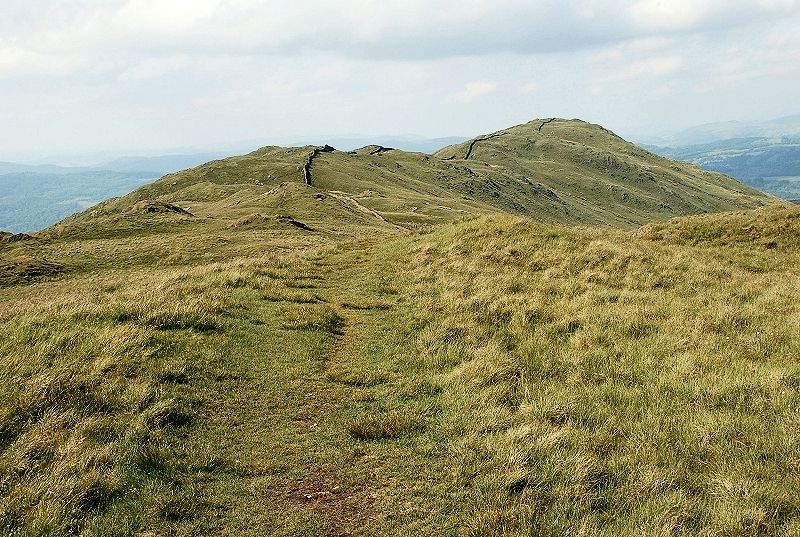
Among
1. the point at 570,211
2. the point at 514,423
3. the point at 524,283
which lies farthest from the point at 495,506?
the point at 570,211

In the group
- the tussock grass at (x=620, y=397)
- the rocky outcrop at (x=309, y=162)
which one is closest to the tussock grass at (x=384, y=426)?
the tussock grass at (x=620, y=397)

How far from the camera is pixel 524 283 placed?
17.7 m

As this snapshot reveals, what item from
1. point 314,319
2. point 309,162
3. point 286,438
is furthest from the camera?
point 309,162

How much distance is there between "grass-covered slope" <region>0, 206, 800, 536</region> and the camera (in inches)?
240

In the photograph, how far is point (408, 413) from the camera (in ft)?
28.8

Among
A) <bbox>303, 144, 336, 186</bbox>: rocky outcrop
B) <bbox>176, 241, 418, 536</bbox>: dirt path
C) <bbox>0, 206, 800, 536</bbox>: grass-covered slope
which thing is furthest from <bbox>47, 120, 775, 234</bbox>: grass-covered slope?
<bbox>176, 241, 418, 536</bbox>: dirt path

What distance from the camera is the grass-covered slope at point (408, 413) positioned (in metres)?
6.11

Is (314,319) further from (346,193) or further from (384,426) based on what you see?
(346,193)

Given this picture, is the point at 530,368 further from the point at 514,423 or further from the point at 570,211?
the point at 570,211

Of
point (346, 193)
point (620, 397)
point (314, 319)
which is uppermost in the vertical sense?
point (346, 193)

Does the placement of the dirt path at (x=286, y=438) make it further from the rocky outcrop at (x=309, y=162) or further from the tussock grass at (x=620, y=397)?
the rocky outcrop at (x=309, y=162)

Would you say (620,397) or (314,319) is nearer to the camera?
(620,397)

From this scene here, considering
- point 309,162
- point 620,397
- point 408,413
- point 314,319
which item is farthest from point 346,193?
point 620,397

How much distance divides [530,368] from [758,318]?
23.7ft
